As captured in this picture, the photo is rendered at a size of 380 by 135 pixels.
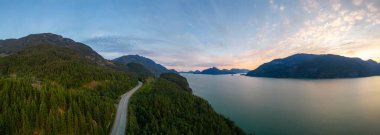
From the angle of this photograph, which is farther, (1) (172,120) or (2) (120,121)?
(1) (172,120)

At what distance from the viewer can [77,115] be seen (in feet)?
143

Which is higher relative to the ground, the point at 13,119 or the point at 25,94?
the point at 25,94

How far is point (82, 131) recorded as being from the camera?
131ft

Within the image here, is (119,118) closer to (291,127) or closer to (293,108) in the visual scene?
(291,127)

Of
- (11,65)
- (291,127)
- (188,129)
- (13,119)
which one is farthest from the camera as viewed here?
(11,65)

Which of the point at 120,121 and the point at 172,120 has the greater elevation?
the point at 120,121

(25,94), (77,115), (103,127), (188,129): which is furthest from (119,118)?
(25,94)

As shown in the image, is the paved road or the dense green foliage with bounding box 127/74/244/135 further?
the dense green foliage with bounding box 127/74/244/135

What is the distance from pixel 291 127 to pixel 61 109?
64.3 m

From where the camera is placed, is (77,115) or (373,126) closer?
(77,115)

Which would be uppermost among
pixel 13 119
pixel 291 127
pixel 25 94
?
pixel 25 94

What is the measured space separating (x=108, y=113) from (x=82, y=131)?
7.89 m

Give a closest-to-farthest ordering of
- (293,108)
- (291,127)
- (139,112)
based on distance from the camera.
→ (139,112)
(291,127)
(293,108)

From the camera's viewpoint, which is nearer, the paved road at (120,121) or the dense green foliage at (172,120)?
the paved road at (120,121)
